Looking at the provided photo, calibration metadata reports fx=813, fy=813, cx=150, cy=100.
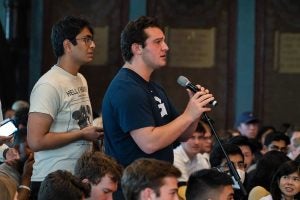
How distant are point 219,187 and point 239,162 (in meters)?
1.72

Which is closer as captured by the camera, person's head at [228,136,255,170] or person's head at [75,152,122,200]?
person's head at [75,152,122,200]

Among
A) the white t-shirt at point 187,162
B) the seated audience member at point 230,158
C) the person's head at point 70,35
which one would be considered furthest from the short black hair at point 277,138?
the person's head at point 70,35

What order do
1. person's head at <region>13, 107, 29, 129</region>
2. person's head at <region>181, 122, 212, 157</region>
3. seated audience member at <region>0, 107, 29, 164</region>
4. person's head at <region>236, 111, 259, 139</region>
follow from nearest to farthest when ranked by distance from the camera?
1. seated audience member at <region>0, 107, 29, 164</region>
2. person's head at <region>13, 107, 29, 129</region>
3. person's head at <region>181, 122, 212, 157</region>
4. person's head at <region>236, 111, 259, 139</region>

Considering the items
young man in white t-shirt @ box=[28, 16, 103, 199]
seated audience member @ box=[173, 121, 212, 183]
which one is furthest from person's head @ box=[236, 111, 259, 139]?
young man in white t-shirt @ box=[28, 16, 103, 199]

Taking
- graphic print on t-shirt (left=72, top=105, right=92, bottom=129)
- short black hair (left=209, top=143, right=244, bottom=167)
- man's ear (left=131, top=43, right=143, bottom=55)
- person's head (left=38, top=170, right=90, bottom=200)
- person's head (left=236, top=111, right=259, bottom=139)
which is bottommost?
person's head (left=236, top=111, right=259, bottom=139)

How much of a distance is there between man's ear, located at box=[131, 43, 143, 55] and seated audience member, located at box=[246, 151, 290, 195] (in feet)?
6.52

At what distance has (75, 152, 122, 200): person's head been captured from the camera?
3.78m

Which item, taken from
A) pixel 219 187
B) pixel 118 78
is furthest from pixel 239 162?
pixel 118 78

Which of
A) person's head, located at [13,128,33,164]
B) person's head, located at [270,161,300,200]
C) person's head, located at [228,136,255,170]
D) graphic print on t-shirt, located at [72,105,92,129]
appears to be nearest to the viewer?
graphic print on t-shirt, located at [72,105,92,129]

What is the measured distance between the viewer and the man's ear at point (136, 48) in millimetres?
3764

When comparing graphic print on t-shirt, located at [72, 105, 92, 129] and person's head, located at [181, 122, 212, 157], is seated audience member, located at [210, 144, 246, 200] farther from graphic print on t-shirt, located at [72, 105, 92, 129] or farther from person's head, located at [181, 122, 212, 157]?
graphic print on t-shirt, located at [72, 105, 92, 129]

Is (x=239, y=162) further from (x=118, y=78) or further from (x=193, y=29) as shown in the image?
(x=193, y=29)

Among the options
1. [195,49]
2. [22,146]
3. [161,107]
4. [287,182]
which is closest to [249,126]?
[195,49]

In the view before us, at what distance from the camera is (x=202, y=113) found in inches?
143
